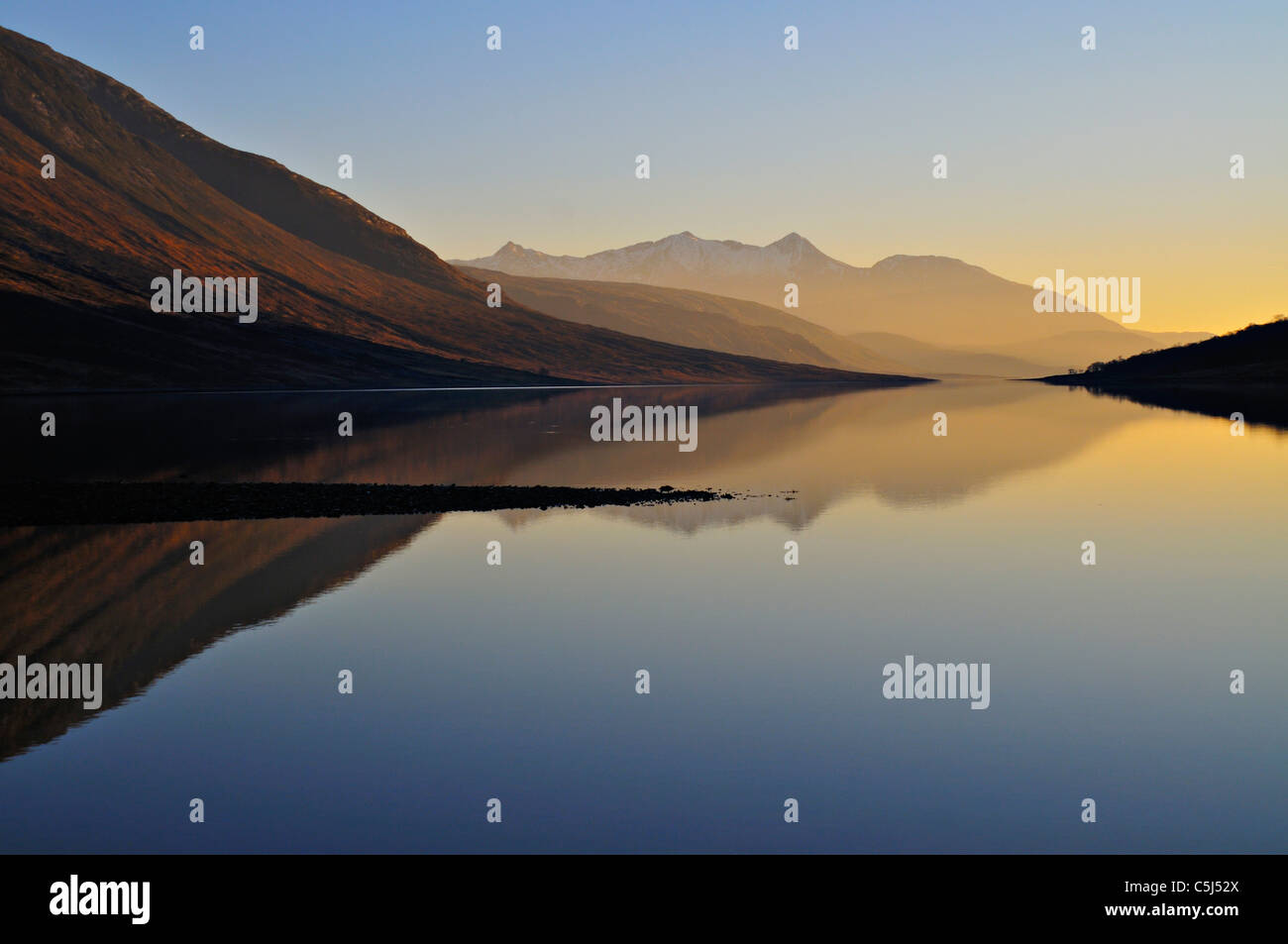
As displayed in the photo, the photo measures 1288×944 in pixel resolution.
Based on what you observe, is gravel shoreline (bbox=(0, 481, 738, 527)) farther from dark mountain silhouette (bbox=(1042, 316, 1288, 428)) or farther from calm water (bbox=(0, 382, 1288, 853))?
dark mountain silhouette (bbox=(1042, 316, 1288, 428))

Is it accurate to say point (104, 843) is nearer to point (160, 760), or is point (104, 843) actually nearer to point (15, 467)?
point (160, 760)

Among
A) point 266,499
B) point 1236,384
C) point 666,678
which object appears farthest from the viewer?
point 1236,384

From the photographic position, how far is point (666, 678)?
19.5 metres

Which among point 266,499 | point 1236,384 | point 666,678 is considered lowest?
point 666,678

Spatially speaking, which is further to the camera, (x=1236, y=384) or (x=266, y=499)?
(x=1236, y=384)

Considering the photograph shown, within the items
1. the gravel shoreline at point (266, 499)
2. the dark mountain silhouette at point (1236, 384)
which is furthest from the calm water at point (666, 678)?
the dark mountain silhouette at point (1236, 384)

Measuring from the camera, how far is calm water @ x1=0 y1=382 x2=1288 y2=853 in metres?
13.3

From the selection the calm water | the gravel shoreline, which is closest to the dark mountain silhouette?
the calm water

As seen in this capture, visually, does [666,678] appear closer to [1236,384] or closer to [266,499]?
[266,499]

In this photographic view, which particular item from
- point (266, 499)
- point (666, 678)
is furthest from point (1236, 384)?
point (666, 678)

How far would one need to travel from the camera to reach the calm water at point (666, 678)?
43.6ft

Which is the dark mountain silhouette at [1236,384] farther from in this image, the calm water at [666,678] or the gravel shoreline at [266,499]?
the gravel shoreline at [266,499]

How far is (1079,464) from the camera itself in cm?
5766

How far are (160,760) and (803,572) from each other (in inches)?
696
